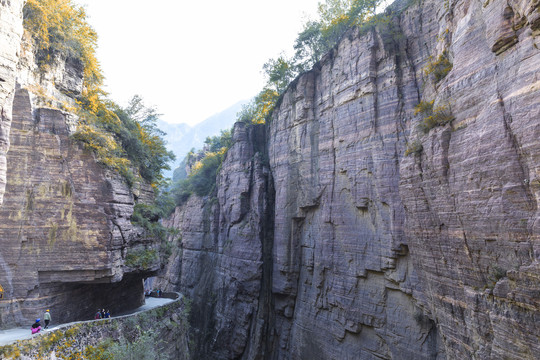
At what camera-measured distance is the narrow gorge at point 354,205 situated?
7.69 metres

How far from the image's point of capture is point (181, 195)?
3600 cm

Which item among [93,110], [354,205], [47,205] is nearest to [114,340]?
[47,205]

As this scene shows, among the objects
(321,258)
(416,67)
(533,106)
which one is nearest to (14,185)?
(321,258)

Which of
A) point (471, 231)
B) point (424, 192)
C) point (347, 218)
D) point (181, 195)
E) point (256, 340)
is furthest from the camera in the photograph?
point (181, 195)

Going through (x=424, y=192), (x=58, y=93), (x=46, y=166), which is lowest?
(x=424, y=192)

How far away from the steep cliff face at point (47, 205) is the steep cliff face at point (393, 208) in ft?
35.6

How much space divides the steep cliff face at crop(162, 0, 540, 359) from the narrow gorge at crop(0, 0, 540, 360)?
0.22ft

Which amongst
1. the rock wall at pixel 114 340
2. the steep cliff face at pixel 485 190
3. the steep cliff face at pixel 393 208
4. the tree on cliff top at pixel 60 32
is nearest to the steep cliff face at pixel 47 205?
the tree on cliff top at pixel 60 32

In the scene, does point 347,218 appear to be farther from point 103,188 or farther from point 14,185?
point 14,185

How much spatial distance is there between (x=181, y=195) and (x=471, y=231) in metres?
32.0

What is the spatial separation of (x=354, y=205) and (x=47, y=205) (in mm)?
14950

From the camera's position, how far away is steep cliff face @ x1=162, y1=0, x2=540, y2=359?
7512 millimetres

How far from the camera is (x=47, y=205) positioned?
13492 millimetres

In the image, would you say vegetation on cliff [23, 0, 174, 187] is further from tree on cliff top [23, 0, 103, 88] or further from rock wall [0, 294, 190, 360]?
rock wall [0, 294, 190, 360]
